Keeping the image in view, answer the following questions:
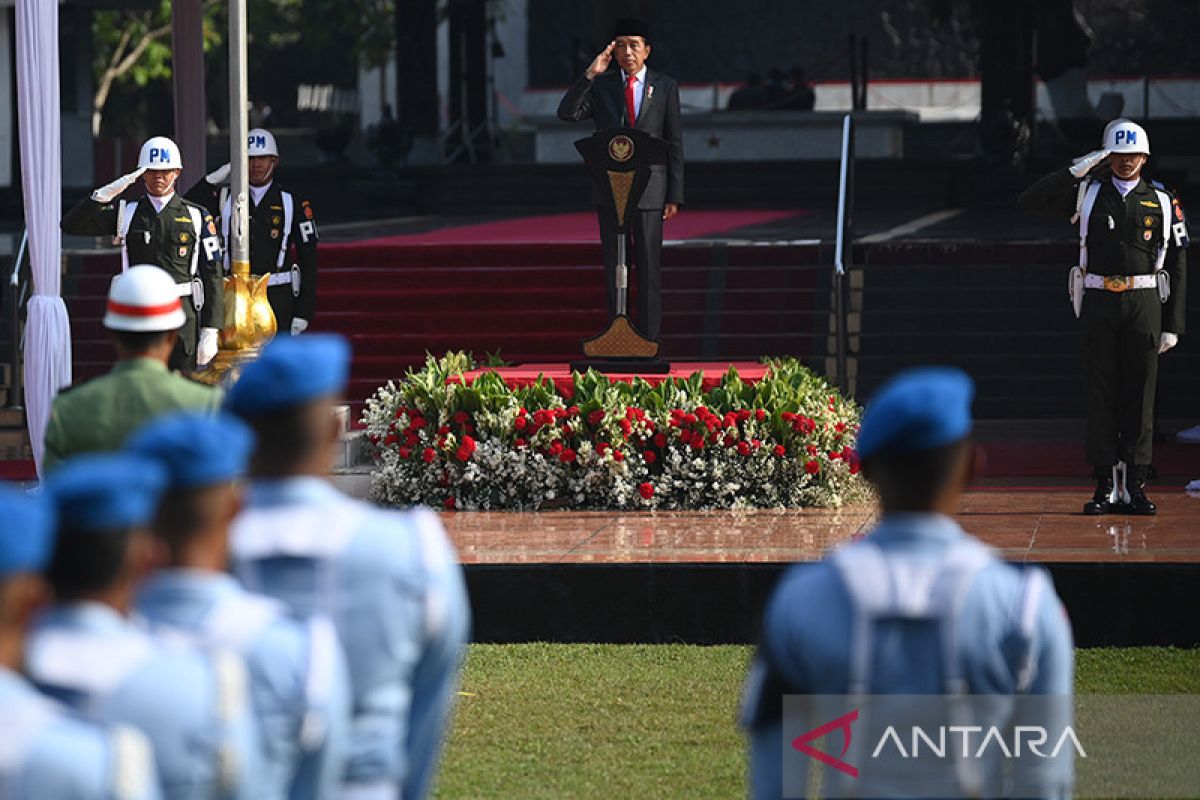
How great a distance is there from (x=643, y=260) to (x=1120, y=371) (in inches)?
116

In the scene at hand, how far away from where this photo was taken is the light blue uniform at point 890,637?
3408mm

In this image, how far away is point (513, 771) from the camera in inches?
271

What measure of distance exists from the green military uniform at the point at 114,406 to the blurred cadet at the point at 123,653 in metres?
2.35

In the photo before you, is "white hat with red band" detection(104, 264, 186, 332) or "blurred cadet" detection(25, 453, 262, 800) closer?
"blurred cadet" detection(25, 453, 262, 800)

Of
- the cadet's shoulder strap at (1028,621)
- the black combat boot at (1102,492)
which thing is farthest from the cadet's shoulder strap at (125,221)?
the cadet's shoulder strap at (1028,621)

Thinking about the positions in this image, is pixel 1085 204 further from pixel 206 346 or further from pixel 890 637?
pixel 890 637

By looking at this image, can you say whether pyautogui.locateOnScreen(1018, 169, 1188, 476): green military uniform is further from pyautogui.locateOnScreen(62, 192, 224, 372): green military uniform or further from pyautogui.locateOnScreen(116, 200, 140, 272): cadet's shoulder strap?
pyautogui.locateOnScreen(116, 200, 140, 272): cadet's shoulder strap

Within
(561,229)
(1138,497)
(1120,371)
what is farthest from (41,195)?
(561,229)

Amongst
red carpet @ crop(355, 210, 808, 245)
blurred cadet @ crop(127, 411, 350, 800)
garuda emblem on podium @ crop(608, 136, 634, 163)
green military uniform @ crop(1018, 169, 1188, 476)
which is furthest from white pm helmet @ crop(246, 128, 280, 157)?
blurred cadet @ crop(127, 411, 350, 800)

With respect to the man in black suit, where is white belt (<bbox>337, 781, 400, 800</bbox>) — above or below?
below

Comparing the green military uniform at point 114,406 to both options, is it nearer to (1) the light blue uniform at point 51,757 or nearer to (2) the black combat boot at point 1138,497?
(1) the light blue uniform at point 51,757

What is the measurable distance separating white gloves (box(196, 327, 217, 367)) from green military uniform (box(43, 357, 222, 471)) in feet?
19.9

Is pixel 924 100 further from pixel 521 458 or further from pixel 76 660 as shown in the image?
pixel 76 660

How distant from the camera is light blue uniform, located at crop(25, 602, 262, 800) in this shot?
119 inches
